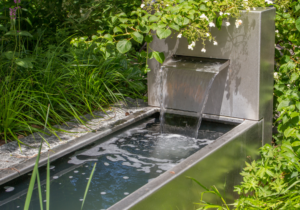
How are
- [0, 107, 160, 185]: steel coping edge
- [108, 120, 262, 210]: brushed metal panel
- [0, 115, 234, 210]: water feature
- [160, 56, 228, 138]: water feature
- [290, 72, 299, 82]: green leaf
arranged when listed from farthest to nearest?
[160, 56, 228, 138]: water feature
[290, 72, 299, 82]: green leaf
[0, 107, 160, 185]: steel coping edge
[0, 115, 234, 210]: water feature
[108, 120, 262, 210]: brushed metal panel

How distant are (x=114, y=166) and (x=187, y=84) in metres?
1.15

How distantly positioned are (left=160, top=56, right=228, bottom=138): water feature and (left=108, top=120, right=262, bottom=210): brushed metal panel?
0.45 meters

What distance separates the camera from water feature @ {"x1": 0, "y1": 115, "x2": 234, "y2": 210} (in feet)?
6.52

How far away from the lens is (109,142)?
274 cm

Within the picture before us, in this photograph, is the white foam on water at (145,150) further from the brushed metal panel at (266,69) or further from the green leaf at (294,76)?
the green leaf at (294,76)

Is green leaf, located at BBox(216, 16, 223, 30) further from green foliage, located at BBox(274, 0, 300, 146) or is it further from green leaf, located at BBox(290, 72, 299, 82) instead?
green leaf, located at BBox(290, 72, 299, 82)

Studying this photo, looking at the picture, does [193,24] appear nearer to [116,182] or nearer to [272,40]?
[272,40]

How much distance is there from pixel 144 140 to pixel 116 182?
0.72 m

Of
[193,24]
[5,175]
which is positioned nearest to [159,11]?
[193,24]

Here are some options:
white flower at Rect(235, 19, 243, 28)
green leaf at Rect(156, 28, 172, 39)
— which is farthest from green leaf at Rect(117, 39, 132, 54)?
white flower at Rect(235, 19, 243, 28)

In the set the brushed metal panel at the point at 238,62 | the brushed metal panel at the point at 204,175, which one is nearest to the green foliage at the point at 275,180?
the brushed metal panel at the point at 204,175

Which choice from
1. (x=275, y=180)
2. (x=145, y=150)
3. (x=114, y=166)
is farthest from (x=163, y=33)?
(x=275, y=180)

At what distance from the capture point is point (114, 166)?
2.39m

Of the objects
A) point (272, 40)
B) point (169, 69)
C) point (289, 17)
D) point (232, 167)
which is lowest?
point (232, 167)
